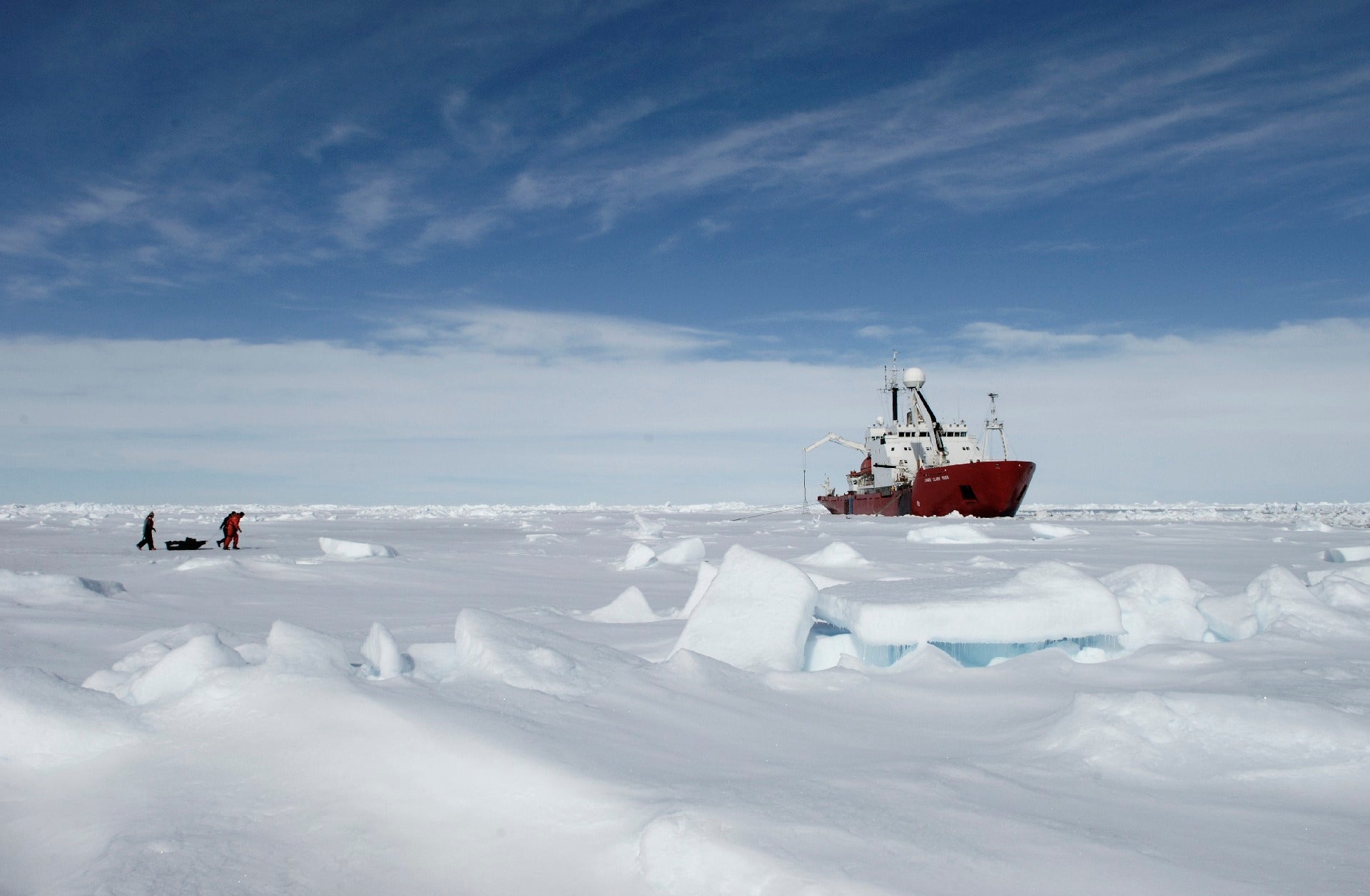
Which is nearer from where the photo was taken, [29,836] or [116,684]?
[29,836]

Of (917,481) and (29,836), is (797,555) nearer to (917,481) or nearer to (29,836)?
(29,836)

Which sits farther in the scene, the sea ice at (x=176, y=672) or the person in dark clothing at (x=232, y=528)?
the person in dark clothing at (x=232, y=528)

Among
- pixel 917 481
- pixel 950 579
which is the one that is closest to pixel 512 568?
pixel 950 579

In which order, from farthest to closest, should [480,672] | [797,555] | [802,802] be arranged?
A: [797,555] → [480,672] → [802,802]

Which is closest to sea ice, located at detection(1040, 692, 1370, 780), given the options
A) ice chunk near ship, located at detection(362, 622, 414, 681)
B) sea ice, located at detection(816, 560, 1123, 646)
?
sea ice, located at detection(816, 560, 1123, 646)

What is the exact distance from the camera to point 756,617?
13.9 feet

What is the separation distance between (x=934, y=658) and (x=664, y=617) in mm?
2543

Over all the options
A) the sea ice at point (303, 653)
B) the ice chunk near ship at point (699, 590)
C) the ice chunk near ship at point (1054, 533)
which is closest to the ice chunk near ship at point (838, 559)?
the ice chunk near ship at point (699, 590)

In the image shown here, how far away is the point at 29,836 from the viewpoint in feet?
7.09

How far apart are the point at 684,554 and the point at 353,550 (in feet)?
15.8

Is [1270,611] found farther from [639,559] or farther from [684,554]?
[684,554]

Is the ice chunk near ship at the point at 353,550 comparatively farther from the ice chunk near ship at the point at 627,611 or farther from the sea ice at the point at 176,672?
the sea ice at the point at 176,672

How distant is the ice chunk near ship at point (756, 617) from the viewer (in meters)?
4.07

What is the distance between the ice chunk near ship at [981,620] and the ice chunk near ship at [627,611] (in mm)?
1732
